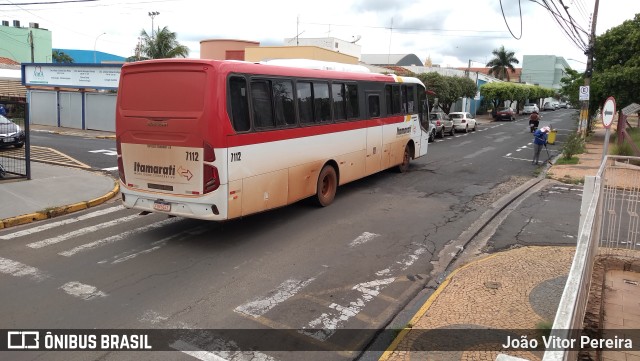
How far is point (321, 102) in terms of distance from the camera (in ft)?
34.1

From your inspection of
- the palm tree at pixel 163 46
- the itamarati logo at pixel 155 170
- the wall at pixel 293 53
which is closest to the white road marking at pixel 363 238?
the itamarati logo at pixel 155 170

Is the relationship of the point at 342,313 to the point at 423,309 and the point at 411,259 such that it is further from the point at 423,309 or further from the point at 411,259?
the point at 411,259

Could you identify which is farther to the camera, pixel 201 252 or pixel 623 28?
pixel 623 28

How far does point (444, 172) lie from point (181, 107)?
35.5ft

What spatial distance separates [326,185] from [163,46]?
31173mm

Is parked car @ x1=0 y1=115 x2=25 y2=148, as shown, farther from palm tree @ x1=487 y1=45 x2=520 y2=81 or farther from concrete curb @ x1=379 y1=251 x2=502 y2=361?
palm tree @ x1=487 y1=45 x2=520 y2=81

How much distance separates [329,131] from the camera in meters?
10.6

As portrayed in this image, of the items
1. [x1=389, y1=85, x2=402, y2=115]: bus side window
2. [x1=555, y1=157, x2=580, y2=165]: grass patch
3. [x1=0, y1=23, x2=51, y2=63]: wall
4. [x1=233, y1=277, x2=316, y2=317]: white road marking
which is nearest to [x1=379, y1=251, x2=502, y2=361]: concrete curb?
[x1=233, y1=277, x2=316, y2=317]: white road marking

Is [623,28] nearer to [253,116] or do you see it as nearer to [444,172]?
[444,172]

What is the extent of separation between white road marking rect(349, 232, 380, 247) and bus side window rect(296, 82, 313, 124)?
8.71 ft

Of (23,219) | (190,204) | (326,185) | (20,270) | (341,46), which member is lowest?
(20,270)

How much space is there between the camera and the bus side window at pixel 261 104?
27.1 feet

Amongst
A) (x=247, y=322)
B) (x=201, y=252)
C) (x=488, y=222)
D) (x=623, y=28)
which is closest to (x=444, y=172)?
(x=488, y=222)

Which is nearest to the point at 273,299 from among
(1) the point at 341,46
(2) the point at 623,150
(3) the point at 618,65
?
(2) the point at 623,150
